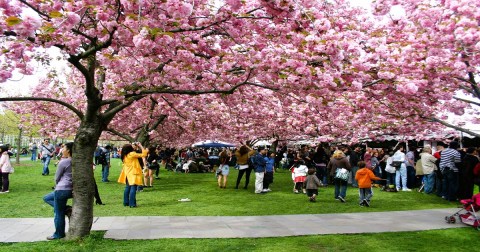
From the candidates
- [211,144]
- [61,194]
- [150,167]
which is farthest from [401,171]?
[211,144]

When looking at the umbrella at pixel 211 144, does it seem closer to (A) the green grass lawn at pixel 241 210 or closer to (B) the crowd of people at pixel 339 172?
(B) the crowd of people at pixel 339 172

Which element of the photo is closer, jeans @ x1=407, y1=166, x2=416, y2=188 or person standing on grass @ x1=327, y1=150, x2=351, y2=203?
person standing on grass @ x1=327, y1=150, x2=351, y2=203

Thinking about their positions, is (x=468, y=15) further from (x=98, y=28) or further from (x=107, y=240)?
(x=107, y=240)

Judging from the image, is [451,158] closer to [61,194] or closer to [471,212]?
[471,212]

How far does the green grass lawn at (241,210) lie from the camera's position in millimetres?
6996

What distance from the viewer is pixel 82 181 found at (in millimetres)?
7418

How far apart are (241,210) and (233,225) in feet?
7.24

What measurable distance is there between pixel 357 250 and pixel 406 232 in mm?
2056

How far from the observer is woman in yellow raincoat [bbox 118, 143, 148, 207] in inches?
449

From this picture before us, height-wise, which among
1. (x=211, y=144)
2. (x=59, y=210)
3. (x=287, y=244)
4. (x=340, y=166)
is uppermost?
(x=211, y=144)

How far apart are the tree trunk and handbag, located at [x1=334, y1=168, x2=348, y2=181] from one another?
8.06 meters

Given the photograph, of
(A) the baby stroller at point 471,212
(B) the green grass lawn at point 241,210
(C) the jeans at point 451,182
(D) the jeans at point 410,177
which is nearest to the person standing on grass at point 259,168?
(B) the green grass lawn at point 241,210

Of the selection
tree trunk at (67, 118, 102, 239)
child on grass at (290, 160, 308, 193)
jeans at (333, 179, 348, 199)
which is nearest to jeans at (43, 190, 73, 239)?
tree trunk at (67, 118, 102, 239)

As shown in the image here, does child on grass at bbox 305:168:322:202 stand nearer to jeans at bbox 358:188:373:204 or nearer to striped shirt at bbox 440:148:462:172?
jeans at bbox 358:188:373:204
